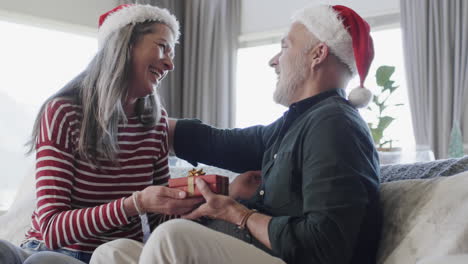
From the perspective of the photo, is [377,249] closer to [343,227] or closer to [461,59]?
[343,227]

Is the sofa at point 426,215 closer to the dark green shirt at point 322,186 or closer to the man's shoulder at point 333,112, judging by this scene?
the dark green shirt at point 322,186

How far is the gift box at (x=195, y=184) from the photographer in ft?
5.05

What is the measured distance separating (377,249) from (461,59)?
9.74 ft

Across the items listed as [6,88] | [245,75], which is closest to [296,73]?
[6,88]

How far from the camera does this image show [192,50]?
5.62 meters

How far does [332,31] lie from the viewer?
1.79 meters

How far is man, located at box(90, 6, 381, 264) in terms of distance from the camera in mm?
1253

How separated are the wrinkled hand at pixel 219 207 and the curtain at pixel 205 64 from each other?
3.87 meters

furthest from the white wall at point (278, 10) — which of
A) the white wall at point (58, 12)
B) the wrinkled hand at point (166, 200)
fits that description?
the wrinkled hand at point (166, 200)

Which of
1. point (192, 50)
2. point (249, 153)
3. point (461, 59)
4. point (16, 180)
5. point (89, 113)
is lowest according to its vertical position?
point (16, 180)

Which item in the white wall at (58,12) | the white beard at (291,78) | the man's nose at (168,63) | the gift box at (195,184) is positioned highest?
the white wall at (58,12)

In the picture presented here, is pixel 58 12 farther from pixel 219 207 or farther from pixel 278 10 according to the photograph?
pixel 219 207

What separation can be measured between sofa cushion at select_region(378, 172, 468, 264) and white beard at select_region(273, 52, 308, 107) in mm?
486

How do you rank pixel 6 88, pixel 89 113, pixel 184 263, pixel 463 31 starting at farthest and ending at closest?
pixel 6 88
pixel 463 31
pixel 89 113
pixel 184 263
